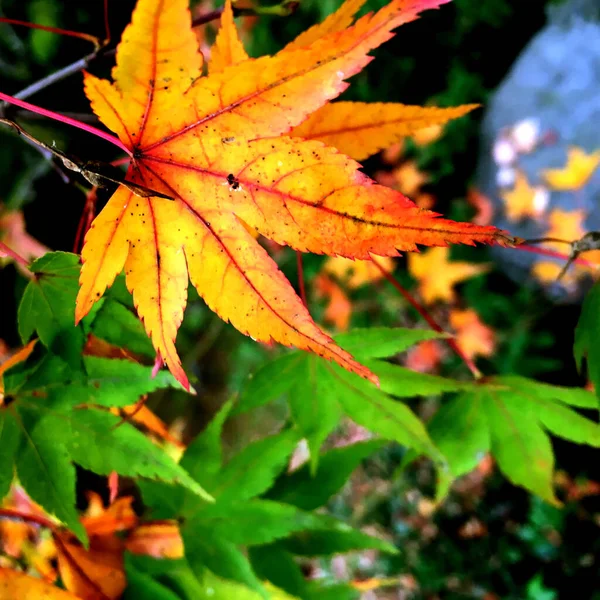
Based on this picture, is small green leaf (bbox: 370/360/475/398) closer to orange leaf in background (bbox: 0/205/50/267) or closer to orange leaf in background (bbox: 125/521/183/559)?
orange leaf in background (bbox: 125/521/183/559)

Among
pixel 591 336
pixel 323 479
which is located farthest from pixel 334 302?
pixel 591 336

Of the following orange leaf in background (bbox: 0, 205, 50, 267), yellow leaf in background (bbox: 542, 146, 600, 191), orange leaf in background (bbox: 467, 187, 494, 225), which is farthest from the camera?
orange leaf in background (bbox: 467, 187, 494, 225)

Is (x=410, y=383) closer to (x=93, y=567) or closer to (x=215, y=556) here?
(x=215, y=556)

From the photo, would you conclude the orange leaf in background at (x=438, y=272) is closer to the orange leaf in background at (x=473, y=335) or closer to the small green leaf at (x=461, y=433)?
the orange leaf in background at (x=473, y=335)

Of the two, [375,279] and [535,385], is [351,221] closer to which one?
[535,385]

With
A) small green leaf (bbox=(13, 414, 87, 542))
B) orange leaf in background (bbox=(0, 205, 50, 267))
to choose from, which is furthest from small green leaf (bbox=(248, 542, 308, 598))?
orange leaf in background (bbox=(0, 205, 50, 267))
